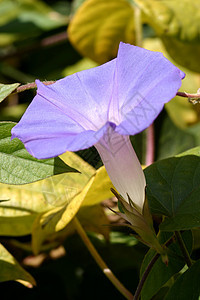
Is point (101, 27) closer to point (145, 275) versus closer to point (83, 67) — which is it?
point (83, 67)

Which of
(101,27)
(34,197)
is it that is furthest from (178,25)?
(34,197)

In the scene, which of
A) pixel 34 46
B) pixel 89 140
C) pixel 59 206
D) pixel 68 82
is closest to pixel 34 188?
pixel 59 206

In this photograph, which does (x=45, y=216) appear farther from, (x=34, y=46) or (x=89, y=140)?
(x=34, y=46)

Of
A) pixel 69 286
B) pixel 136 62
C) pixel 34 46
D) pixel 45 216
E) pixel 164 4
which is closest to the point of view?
pixel 136 62

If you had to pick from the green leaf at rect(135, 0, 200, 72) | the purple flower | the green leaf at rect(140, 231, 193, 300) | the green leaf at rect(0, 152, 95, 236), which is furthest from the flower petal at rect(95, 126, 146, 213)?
the green leaf at rect(135, 0, 200, 72)

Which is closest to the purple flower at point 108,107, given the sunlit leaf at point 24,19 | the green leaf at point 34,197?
the green leaf at point 34,197

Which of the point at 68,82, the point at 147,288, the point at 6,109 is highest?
the point at 68,82
